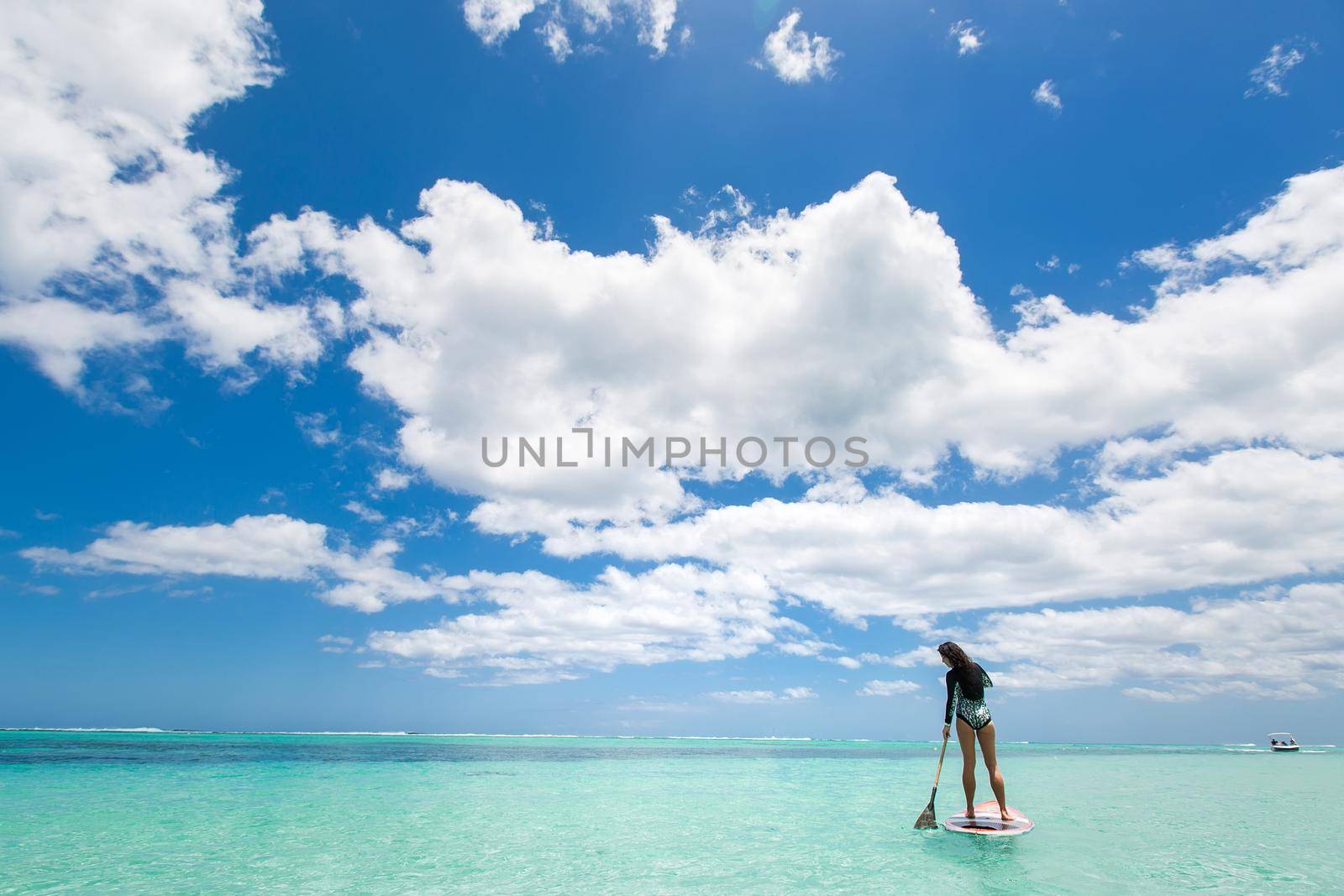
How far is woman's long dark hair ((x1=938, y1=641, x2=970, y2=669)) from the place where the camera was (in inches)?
443

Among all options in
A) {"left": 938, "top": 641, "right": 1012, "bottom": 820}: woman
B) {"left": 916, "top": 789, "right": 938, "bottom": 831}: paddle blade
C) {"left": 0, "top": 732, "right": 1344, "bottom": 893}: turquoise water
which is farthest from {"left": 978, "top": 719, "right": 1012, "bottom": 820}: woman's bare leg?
{"left": 916, "top": 789, "right": 938, "bottom": 831}: paddle blade

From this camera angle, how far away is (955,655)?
11.3m

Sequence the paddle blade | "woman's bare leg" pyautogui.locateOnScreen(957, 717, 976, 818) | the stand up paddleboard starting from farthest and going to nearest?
1. the paddle blade
2. "woman's bare leg" pyautogui.locateOnScreen(957, 717, 976, 818)
3. the stand up paddleboard

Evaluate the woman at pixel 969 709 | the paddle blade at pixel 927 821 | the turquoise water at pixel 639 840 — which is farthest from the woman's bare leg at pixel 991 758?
the paddle blade at pixel 927 821

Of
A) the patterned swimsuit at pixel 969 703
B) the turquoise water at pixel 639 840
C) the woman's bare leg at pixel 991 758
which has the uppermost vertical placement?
the patterned swimsuit at pixel 969 703

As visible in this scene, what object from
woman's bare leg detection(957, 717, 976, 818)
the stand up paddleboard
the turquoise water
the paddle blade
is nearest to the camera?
the turquoise water

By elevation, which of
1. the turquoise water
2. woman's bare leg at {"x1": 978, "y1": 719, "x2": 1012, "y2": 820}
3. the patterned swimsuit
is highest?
the patterned swimsuit

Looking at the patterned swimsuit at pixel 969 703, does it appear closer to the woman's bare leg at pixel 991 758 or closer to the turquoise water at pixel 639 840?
the woman's bare leg at pixel 991 758

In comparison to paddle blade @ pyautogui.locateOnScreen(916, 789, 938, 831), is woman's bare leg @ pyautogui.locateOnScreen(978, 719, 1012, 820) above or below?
above

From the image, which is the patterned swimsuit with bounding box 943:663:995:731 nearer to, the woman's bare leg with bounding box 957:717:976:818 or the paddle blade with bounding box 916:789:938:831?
the woman's bare leg with bounding box 957:717:976:818

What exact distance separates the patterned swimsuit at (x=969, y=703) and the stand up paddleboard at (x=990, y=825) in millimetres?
1625

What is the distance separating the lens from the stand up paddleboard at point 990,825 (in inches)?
433

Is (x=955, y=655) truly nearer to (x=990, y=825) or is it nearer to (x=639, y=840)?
(x=990, y=825)

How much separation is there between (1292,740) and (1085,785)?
286 feet
